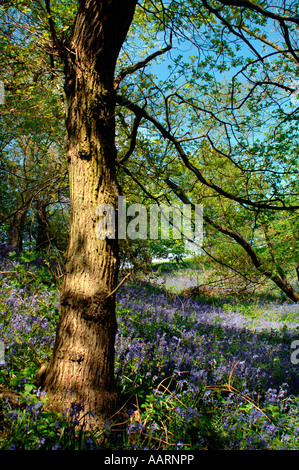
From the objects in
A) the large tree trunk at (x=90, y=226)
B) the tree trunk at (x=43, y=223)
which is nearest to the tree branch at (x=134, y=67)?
the large tree trunk at (x=90, y=226)

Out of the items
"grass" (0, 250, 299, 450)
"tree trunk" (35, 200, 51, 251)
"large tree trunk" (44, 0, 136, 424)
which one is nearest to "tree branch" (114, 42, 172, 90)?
"large tree trunk" (44, 0, 136, 424)

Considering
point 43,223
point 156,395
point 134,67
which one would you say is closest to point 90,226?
point 156,395

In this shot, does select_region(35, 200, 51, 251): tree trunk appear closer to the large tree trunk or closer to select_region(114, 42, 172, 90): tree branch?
select_region(114, 42, 172, 90): tree branch

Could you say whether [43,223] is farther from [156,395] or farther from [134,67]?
[156,395]

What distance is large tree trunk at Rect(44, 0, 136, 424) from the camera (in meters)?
1.95

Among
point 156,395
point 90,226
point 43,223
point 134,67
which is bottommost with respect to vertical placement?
point 156,395

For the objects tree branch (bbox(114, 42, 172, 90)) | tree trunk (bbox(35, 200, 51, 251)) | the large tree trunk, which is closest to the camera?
the large tree trunk

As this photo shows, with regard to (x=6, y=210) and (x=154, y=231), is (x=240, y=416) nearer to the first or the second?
(x=154, y=231)

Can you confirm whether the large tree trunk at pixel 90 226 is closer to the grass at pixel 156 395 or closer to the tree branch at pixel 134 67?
the grass at pixel 156 395

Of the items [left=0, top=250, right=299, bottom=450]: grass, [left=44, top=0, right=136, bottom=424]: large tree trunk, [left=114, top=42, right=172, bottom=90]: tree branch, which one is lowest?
[left=0, top=250, right=299, bottom=450]: grass

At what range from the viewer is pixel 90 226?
2150mm

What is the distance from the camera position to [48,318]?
3590mm

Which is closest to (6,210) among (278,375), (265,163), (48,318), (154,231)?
(154,231)
